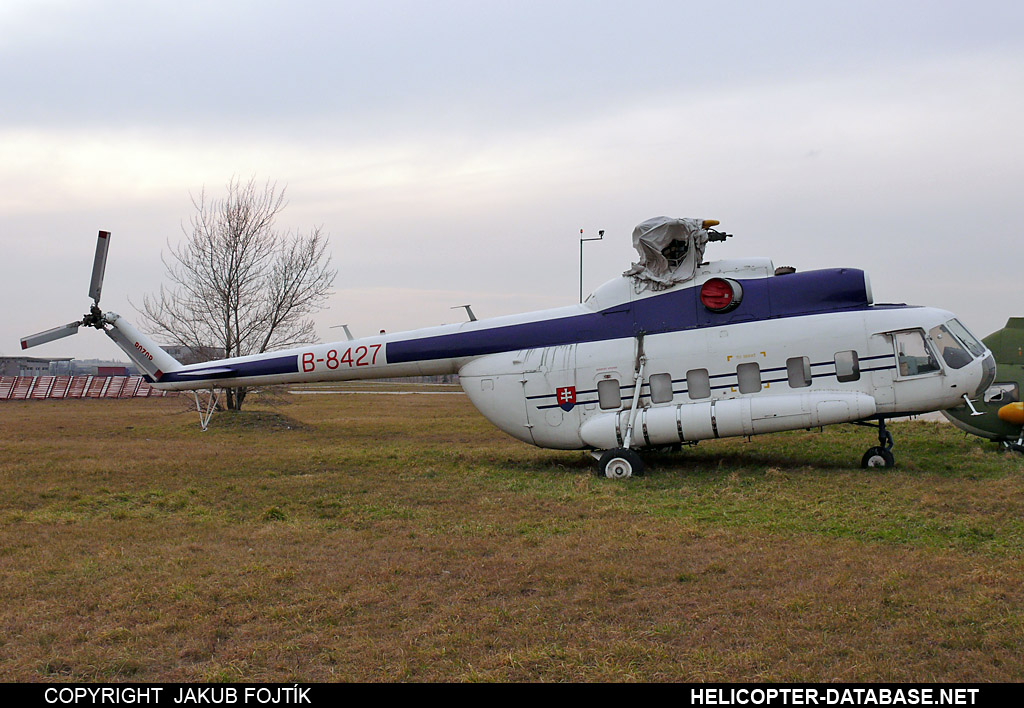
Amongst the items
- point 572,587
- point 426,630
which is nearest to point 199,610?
point 426,630

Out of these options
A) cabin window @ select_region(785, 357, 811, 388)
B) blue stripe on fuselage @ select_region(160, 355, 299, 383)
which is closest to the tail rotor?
blue stripe on fuselage @ select_region(160, 355, 299, 383)

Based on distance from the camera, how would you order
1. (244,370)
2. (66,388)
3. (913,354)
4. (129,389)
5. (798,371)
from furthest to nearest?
(129,389) → (66,388) → (244,370) → (798,371) → (913,354)

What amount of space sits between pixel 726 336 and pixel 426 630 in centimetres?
938

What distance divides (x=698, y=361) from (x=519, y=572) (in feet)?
24.6

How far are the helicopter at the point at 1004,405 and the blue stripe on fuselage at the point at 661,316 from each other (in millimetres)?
3884

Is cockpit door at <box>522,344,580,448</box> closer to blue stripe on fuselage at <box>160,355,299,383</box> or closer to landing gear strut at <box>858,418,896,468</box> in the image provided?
landing gear strut at <box>858,418,896,468</box>

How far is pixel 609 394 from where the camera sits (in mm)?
14469

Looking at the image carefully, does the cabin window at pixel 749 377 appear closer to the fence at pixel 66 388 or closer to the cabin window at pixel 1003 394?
the cabin window at pixel 1003 394

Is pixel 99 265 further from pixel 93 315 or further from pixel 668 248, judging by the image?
pixel 668 248

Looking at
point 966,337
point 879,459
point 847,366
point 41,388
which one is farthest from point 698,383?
point 41,388

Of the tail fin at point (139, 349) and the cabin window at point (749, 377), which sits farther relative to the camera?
the tail fin at point (139, 349)

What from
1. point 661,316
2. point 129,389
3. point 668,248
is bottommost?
point 129,389

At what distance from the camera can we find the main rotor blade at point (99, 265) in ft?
50.9

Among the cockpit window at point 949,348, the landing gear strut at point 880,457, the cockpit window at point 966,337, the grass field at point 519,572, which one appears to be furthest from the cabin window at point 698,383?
the cockpit window at point 966,337
